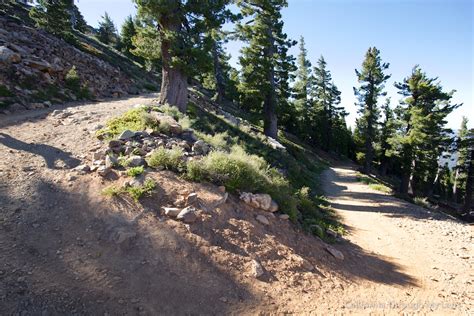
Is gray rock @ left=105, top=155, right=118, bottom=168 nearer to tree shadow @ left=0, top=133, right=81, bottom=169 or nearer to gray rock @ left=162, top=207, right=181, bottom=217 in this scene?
tree shadow @ left=0, top=133, right=81, bottom=169

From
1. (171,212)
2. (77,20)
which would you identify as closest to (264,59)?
(171,212)

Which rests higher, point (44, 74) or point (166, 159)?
point (44, 74)

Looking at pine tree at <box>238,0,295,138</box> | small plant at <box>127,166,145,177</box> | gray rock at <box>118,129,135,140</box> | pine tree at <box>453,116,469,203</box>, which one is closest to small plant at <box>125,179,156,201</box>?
small plant at <box>127,166,145,177</box>

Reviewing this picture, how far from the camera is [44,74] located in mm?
15250

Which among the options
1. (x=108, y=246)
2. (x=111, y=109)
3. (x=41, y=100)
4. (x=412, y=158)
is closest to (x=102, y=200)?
(x=108, y=246)

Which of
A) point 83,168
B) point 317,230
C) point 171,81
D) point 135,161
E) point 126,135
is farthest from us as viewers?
point 171,81

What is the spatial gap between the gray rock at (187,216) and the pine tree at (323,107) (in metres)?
42.6

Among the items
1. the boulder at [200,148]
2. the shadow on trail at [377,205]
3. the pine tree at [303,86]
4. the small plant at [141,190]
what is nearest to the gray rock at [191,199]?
the small plant at [141,190]

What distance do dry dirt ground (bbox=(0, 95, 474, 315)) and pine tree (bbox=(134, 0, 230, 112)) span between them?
574 cm

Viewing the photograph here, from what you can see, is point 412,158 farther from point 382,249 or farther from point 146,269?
point 146,269

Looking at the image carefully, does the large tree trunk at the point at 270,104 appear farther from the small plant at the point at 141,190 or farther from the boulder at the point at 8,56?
the small plant at the point at 141,190

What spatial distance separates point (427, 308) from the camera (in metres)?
5.82

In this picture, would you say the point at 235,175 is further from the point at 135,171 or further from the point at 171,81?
the point at 171,81

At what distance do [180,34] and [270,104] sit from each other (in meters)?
13.9
